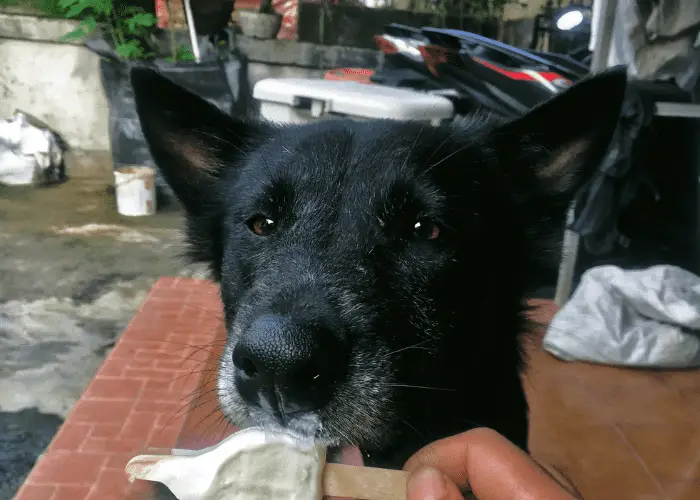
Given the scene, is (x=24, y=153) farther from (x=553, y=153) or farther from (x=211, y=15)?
(x=553, y=153)

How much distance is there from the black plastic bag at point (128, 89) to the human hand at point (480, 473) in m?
5.26

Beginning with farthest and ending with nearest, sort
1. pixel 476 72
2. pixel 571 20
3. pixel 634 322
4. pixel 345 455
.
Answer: pixel 571 20
pixel 476 72
pixel 634 322
pixel 345 455

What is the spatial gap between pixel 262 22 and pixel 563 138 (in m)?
5.88

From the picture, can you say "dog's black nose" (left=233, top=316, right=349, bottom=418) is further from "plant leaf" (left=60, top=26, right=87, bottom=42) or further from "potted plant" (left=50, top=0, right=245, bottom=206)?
"plant leaf" (left=60, top=26, right=87, bottom=42)

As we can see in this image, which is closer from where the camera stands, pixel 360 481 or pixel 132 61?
pixel 360 481

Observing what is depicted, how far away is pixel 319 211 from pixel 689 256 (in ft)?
11.6

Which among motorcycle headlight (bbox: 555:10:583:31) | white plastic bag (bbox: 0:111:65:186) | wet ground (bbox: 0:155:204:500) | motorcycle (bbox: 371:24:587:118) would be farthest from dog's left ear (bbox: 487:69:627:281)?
white plastic bag (bbox: 0:111:65:186)

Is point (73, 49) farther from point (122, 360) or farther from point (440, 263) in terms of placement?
point (440, 263)

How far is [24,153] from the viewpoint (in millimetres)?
6648

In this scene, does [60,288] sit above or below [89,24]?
below

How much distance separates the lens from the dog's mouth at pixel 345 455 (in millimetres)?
1418

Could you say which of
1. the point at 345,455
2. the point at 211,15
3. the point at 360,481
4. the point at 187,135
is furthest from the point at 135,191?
the point at 360,481

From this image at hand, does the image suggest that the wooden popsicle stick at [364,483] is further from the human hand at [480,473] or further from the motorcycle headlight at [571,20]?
the motorcycle headlight at [571,20]

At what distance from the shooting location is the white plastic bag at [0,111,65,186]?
259 inches
